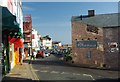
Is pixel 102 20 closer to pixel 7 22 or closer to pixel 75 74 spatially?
pixel 75 74

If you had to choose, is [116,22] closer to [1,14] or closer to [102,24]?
[102,24]

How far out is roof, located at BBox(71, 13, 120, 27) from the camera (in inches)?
1790

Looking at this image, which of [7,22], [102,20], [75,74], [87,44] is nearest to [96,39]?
[87,44]

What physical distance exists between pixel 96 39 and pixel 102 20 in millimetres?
3507

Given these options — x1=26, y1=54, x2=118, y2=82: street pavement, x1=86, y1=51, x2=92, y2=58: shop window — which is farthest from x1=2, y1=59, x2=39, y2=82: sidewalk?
x1=86, y1=51, x2=92, y2=58: shop window

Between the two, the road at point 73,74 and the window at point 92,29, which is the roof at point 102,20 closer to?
the window at point 92,29

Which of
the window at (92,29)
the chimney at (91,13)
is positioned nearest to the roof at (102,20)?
the window at (92,29)

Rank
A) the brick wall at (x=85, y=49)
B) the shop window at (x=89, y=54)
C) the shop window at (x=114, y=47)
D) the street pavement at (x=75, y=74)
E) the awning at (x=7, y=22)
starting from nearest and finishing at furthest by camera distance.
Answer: the awning at (x=7, y=22) → the street pavement at (x=75, y=74) → the shop window at (x=114, y=47) → the brick wall at (x=85, y=49) → the shop window at (x=89, y=54)

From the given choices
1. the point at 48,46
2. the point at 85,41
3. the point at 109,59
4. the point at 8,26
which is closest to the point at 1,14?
the point at 8,26

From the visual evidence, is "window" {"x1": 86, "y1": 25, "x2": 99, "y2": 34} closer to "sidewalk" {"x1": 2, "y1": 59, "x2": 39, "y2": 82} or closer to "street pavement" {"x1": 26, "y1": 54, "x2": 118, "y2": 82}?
"street pavement" {"x1": 26, "y1": 54, "x2": 118, "y2": 82}

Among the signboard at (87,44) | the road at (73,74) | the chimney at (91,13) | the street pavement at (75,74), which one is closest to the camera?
the street pavement at (75,74)

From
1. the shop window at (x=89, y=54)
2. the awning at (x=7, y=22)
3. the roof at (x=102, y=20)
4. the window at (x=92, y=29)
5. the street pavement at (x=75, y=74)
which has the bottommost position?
the street pavement at (x=75, y=74)

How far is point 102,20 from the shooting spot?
160ft

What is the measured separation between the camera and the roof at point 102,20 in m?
45.5
